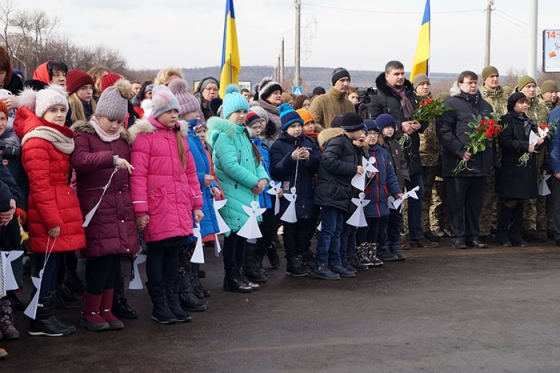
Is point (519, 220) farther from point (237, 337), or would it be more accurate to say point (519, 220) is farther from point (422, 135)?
point (237, 337)

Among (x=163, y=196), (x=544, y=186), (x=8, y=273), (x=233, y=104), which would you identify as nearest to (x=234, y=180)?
(x=233, y=104)

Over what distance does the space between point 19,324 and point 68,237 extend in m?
1.03

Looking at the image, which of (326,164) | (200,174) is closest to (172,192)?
(200,174)

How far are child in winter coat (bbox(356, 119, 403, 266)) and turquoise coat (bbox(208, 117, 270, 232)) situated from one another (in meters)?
1.81

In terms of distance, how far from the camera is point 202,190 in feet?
24.6

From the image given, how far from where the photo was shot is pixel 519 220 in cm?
1121

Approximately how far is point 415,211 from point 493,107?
2101mm

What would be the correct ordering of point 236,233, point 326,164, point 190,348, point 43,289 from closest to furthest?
point 190,348, point 43,289, point 236,233, point 326,164

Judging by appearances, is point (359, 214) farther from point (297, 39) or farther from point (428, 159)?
point (297, 39)

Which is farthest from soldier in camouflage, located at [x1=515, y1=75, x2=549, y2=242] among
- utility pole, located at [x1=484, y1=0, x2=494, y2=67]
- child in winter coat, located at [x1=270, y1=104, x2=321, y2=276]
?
utility pole, located at [x1=484, y1=0, x2=494, y2=67]

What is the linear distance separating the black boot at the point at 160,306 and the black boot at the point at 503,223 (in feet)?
19.7

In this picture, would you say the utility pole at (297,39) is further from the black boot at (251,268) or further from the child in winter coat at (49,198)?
the child in winter coat at (49,198)

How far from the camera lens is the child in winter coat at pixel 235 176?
7.88 meters

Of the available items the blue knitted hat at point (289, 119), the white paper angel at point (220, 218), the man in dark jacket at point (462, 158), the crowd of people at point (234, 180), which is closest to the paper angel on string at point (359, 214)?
the crowd of people at point (234, 180)
